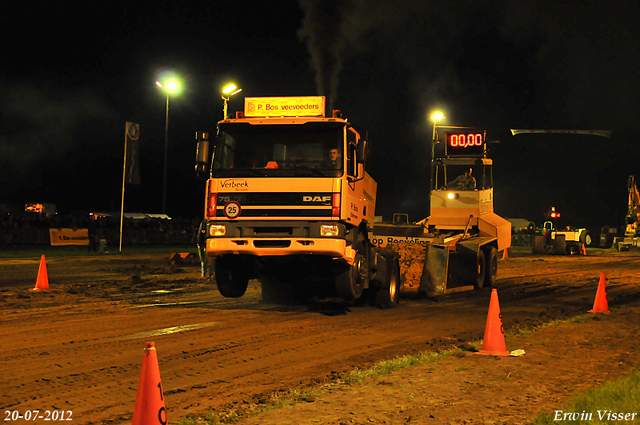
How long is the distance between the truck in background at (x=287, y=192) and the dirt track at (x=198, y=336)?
3.32ft

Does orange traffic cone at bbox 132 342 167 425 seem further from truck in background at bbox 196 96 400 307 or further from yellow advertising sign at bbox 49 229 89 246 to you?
yellow advertising sign at bbox 49 229 89 246

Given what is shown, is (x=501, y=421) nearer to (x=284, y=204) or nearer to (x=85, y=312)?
(x=284, y=204)

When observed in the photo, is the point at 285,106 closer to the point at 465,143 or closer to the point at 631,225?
the point at 465,143

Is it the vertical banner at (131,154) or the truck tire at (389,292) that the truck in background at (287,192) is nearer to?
the truck tire at (389,292)

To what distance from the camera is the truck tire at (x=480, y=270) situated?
16.9 m

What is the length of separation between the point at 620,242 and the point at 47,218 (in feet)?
132

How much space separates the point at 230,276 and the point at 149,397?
774 cm

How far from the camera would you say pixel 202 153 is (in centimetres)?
1117

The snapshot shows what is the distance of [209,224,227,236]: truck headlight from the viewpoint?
1105 centimetres

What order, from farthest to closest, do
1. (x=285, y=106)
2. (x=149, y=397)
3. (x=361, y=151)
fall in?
(x=285, y=106), (x=361, y=151), (x=149, y=397)

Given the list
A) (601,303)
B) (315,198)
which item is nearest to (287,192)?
(315,198)

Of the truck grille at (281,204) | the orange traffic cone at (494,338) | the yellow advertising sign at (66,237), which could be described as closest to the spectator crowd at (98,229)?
the yellow advertising sign at (66,237)

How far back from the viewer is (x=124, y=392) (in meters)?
6.30

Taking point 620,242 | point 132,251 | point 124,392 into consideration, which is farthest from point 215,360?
point 620,242
